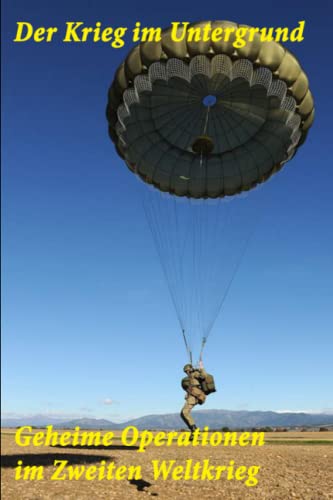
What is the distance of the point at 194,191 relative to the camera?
63.0 feet

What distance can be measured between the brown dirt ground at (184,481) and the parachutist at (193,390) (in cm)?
167

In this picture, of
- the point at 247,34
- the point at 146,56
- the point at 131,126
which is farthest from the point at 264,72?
the point at 131,126

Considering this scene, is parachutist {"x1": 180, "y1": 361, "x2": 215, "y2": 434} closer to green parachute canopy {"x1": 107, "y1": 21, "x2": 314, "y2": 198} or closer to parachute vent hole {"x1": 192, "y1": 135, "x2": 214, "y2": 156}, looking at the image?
green parachute canopy {"x1": 107, "y1": 21, "x2": 314, "y2": 198}

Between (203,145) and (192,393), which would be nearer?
(192,393)

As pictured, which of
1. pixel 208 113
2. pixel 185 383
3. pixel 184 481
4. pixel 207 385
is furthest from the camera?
pixel 208 113

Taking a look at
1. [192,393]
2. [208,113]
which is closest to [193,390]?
[192,393]

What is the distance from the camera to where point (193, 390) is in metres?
15.9

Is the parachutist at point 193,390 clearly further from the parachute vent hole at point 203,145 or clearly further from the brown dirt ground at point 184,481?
the parachute vent hole at point 203,145

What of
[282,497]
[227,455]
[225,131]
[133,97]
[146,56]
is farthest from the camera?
[225,131]

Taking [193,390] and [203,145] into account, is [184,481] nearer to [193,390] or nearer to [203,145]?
[193,390]

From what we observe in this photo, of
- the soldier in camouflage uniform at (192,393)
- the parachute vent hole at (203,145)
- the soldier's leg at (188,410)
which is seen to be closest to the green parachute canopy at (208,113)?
the parachute vent hole at (203,145)

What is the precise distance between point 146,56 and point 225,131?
536 cm

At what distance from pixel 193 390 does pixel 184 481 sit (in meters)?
3.44

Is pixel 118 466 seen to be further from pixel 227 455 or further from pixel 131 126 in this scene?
pixel 131 126
